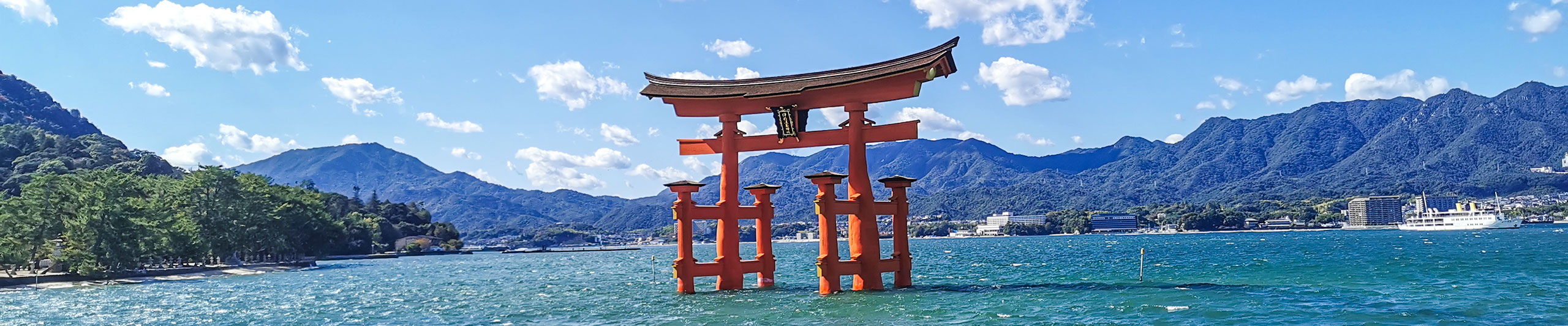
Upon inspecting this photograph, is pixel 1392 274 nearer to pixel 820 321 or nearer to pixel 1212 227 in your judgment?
pixel 820 321

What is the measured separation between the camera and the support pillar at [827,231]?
24016 mm

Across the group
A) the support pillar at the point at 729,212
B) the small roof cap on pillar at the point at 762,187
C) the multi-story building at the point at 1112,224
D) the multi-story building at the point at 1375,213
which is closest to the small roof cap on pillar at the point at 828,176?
the small roof cap on pillar at the point at 762,187

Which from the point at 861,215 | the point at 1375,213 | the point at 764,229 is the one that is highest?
the point at 1375,213

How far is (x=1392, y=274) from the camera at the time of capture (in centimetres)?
3475

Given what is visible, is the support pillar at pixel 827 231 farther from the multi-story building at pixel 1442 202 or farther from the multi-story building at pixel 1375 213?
the multi-story building at pixel 1442 202

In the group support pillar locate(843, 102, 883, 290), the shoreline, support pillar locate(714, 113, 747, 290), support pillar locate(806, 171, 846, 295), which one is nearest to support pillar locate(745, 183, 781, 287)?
support pillar locate(714, 113, 747, 290)

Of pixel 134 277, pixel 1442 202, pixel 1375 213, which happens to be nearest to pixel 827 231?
pixel 134 277

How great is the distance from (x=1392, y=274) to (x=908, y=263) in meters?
19.1

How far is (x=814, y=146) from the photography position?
26.1 m

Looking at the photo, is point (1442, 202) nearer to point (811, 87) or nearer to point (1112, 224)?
point (1112, 224)

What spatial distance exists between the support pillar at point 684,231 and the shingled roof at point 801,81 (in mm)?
2436

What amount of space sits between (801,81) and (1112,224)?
169424mm

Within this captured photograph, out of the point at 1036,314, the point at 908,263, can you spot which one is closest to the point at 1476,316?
the point at 1036,314

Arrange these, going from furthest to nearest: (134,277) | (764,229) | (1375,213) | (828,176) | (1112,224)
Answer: (1112,224), (1375,213), (134,277), (764,229), (828,176)
